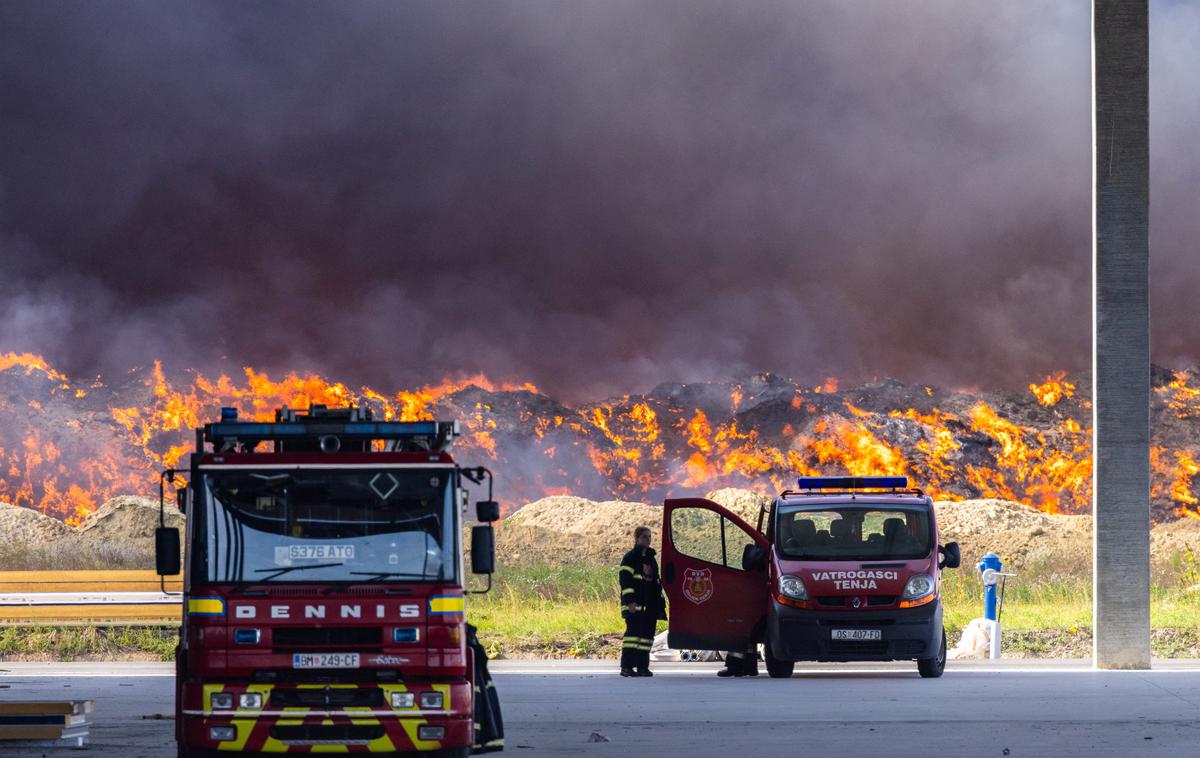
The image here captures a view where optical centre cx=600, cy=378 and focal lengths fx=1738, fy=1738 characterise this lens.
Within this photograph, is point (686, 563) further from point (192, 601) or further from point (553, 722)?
point (192, 601)

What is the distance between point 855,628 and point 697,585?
186 centimetres

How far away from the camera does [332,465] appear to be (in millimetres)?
11617

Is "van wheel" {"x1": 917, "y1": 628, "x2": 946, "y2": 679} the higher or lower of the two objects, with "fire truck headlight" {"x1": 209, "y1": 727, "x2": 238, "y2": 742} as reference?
lower

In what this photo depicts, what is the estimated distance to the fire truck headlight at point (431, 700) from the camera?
11.1m

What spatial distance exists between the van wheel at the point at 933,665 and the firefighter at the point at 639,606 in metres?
3.07

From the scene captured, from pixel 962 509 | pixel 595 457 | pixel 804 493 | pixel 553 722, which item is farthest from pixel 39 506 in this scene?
pixel 553 722

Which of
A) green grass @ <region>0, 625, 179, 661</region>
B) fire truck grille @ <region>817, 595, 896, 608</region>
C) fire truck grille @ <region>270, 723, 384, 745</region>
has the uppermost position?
fire truck grille @ <region>817, 595, 896, 608</region>

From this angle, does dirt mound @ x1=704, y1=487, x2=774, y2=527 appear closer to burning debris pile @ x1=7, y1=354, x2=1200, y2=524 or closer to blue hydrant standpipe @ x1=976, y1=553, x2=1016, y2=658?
burning debris pile @ x1=7, y1=354, x2=1200, y2=524

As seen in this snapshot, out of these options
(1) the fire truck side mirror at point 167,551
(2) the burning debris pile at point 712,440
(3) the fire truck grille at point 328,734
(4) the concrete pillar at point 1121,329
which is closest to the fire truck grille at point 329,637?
(3) the fire truck grille at point 328,734

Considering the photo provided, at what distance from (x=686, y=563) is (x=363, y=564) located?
8986 mm

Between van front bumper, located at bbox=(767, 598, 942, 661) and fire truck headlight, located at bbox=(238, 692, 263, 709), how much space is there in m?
9.66

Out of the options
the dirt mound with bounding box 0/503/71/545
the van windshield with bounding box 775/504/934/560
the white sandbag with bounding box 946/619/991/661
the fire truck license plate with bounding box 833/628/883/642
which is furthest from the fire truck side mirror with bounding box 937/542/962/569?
the dirt mound with bounding box 0/503/71/545

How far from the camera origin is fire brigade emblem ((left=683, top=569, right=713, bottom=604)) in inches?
786

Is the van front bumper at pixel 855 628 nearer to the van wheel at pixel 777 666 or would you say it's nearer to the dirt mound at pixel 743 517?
the van wheel at pixel 777 666
